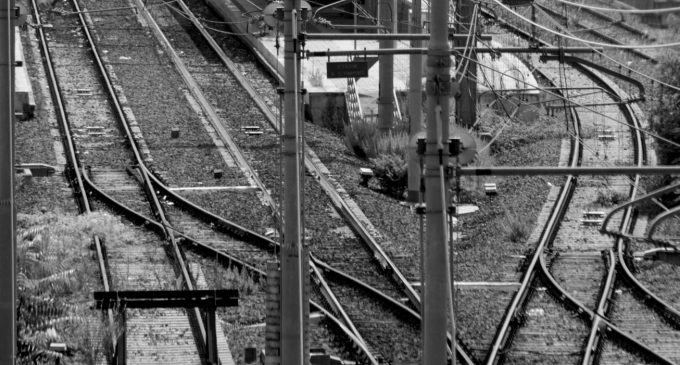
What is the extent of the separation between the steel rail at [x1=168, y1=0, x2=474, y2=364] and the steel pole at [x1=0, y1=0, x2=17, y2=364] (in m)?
5.50

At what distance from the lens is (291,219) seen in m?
10.9

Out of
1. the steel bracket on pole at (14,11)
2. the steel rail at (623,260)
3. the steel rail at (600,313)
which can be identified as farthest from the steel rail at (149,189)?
the steel bracket on pole at (14,11)

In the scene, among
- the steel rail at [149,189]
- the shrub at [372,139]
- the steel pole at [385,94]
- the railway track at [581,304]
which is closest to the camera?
the railway track at [581,304]

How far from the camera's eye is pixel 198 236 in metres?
19.2

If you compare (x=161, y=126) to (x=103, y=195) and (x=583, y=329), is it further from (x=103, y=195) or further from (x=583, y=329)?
(x=583, y=329)

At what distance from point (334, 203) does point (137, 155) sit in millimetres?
4110

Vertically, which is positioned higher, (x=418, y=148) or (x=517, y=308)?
(x=418, y=148)

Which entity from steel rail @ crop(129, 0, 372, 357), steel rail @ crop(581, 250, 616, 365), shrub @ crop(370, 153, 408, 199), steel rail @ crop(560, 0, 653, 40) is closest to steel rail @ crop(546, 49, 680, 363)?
steel rail @ crop(581, 250, 616, 365)

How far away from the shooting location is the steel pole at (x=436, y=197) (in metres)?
8.59

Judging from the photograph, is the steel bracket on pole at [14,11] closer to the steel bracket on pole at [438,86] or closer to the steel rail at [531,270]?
the steel bracket on pole at [438,86]

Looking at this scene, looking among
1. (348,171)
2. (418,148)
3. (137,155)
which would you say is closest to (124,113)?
(137,155)

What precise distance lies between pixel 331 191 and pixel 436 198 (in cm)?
1342

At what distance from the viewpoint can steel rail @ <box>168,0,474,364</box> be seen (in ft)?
54.5

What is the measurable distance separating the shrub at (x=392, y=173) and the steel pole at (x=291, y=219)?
1166 centimetres
